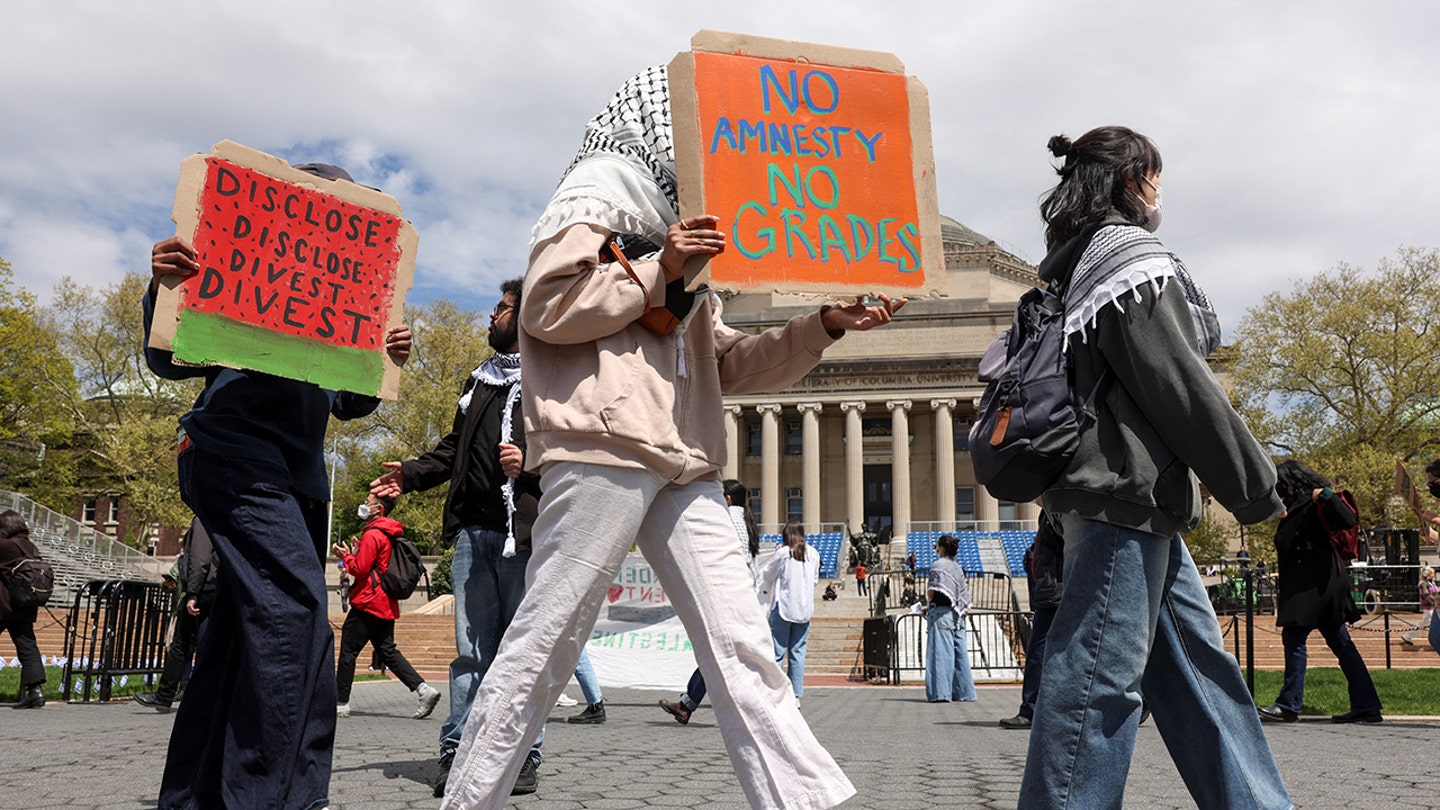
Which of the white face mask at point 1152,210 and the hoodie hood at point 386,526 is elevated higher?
the white face mask at point 1152,210

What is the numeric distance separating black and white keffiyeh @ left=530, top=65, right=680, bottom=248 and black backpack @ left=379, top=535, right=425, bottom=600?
21.9 feet

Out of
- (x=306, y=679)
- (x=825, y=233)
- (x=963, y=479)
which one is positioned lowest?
(x=306, y=679)

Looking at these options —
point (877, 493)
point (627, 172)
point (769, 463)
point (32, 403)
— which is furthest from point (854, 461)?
point (627, 172)

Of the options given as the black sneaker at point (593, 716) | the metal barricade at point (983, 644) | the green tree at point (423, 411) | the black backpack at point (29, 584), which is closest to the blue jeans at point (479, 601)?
the black sneaker at point (593, 716)

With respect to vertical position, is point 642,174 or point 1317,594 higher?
point 642,174

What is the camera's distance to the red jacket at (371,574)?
927 cm

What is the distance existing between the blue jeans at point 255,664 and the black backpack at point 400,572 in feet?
18.9

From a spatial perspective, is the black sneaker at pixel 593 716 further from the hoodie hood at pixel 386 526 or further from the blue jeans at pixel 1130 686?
the blue jeans at pixel 1130 686

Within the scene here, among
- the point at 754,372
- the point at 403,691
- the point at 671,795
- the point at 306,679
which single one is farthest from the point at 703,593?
the point at 403,691

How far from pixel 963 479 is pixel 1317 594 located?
200 feet

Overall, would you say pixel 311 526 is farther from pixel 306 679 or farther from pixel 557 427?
pixel 557 427

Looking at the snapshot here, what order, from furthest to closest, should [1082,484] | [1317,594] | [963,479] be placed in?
1. [963,479]
2. [1317,594]
3. [1082,484]

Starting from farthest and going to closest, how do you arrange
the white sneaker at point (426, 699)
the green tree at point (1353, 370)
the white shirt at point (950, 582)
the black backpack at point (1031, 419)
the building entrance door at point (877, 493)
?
the building entrance door at point (877, 493)
the green tree at point (1353, 370)
the white shirt at point (950, 582)
the white sneaker at point (426, 699)
the black backpack at point (1031, 419)

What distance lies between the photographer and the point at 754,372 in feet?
11.6
